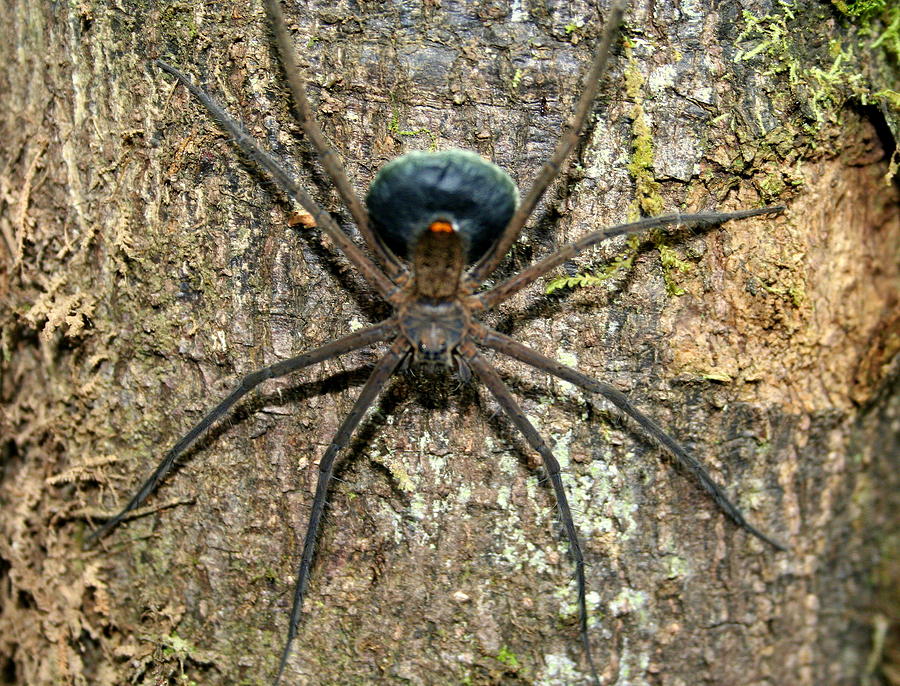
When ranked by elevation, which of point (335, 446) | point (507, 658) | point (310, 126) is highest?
point (310, 126)

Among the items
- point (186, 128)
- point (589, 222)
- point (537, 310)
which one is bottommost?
point (537, 310)

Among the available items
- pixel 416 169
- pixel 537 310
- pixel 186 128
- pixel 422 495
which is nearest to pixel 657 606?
pixel 422 495

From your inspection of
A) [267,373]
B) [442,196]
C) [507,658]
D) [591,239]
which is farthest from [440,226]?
[507,658]

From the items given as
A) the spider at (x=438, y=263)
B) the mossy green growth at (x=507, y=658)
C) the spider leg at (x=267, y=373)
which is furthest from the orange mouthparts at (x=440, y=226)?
the mossy green growth at (x=507, y=658)

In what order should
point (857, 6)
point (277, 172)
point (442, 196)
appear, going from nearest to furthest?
A: point (442, 196) → point (277, 172) → point (857, 6)

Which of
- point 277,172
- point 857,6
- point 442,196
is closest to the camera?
point 442,196

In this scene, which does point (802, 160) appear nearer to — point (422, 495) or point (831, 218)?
point (831, 218)

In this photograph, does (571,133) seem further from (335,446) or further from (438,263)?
(335,446)
